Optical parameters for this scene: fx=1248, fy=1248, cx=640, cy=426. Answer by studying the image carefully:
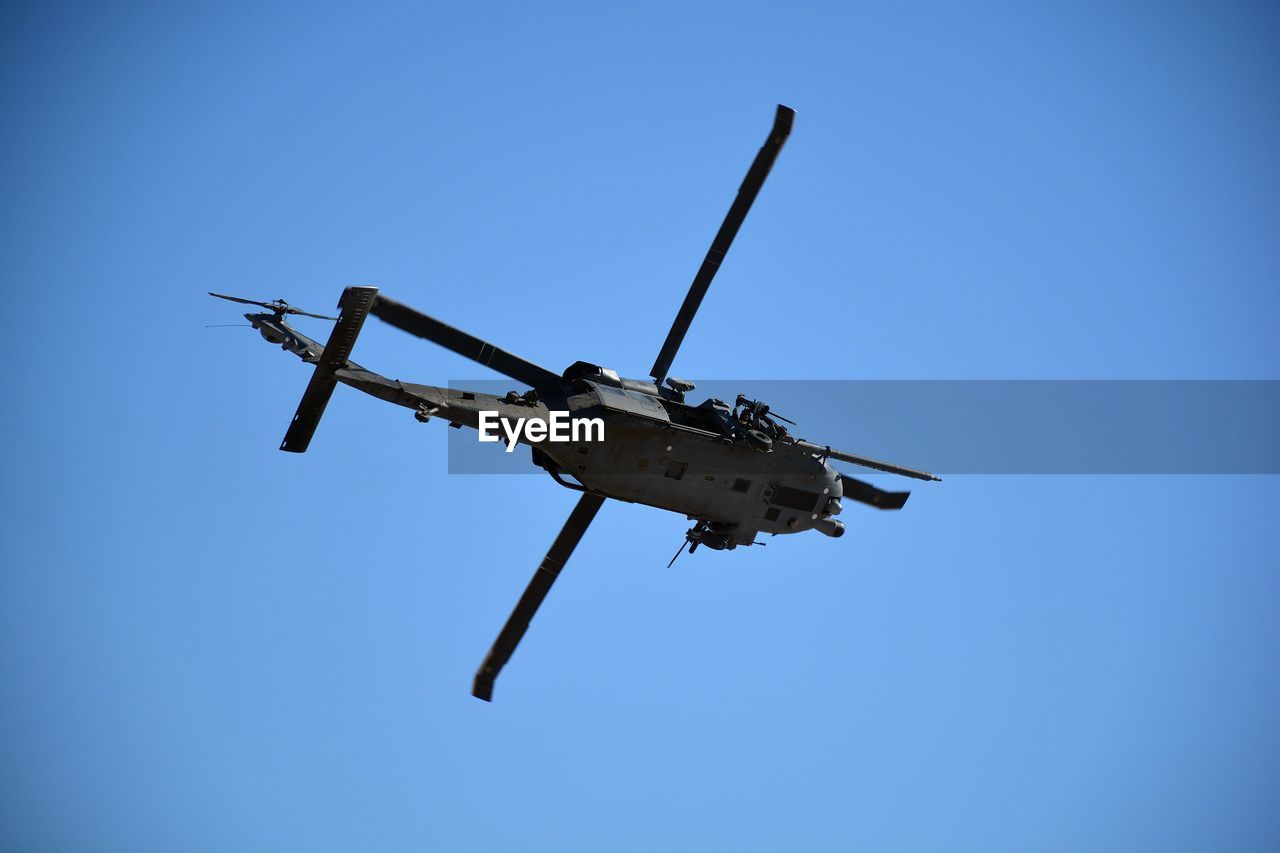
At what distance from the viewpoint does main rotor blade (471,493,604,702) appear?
94.1ft

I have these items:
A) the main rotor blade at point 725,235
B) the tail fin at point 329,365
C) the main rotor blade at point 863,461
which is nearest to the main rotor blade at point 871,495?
the main rotor blade at point 863,461

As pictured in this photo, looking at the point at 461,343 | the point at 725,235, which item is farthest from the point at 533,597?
the point at 725,235

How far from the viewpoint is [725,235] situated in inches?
1074

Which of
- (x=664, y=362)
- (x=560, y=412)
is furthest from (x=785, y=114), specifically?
(x=560, y=412)

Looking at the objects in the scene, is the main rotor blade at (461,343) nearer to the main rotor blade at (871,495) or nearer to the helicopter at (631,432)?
the helicopter at (631,432)

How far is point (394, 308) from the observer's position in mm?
23953

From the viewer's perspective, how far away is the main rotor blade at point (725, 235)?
26.7m

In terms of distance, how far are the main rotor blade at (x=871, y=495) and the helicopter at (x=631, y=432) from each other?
1710 millimetres

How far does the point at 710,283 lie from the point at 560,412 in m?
4.54

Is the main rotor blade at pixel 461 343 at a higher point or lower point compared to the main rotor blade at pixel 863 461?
lower

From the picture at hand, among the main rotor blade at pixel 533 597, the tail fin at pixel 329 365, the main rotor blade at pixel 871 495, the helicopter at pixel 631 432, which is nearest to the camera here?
the tail fin at pixel 329 365

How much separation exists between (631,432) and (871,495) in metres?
9.20

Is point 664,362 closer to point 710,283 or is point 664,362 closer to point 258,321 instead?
point 710,283

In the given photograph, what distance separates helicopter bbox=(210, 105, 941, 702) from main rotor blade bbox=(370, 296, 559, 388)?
1.0 inches
